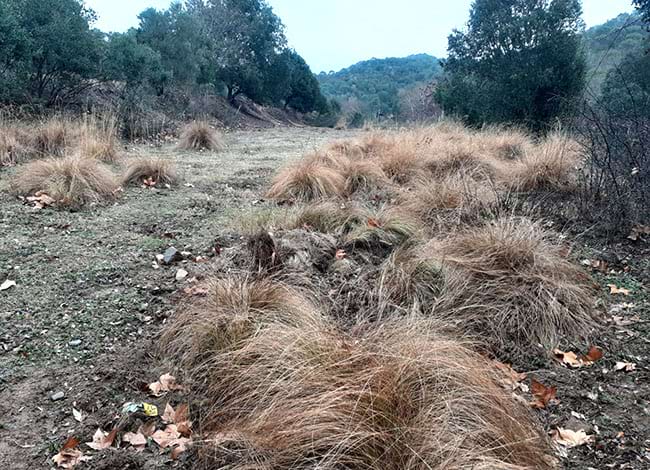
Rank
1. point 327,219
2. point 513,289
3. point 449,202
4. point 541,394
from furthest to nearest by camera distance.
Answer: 1. point 449,202
2. point 327,219
3. point 513,289
4. point 541,394

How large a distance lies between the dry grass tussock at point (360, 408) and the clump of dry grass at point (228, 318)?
95 mm

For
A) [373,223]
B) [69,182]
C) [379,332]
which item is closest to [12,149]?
[69,182]

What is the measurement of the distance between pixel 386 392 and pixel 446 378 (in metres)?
0.25

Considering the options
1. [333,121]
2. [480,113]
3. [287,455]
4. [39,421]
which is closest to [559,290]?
[287,455]

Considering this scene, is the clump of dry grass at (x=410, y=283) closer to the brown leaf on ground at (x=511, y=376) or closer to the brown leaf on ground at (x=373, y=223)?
the brown leaf on ground at (x=511, y=376)

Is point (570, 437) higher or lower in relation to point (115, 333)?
lower

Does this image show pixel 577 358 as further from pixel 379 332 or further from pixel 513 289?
pixel 379 332

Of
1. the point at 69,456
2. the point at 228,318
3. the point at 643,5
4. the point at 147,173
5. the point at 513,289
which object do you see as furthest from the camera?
the point at 643,5

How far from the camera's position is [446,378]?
172cm

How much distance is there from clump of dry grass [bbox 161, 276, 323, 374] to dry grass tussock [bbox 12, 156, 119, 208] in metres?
2.61

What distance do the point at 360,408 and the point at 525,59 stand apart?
1132 centimetres

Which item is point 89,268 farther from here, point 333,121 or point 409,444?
point 333,121

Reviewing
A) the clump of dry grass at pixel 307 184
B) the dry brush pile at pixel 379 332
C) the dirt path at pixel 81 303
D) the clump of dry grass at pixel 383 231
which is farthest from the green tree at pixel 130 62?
the clump of dry grass at pixel 383 231

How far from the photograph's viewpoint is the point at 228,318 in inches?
87.2
